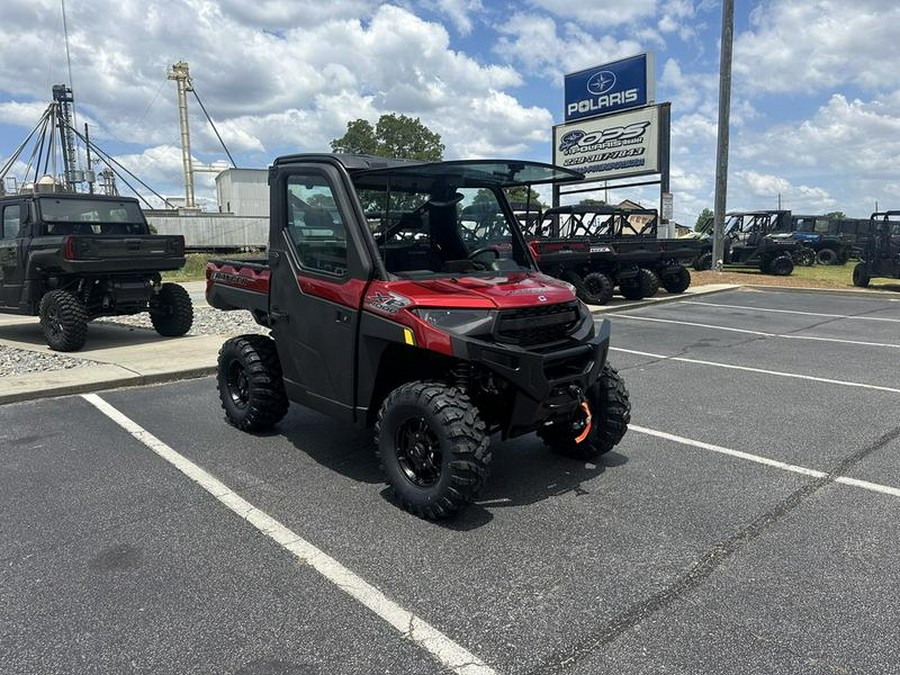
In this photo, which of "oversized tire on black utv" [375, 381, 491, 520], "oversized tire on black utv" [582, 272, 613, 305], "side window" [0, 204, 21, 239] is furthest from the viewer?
"oversized tire on black utv" [582, 272, 613, 305]

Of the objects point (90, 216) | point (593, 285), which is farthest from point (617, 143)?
point (90, 216)

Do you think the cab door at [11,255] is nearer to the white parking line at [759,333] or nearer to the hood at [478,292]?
the hood at [478,292]

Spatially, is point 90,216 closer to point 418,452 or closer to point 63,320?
point 63,320

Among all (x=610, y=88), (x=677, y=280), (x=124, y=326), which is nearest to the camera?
(x=124, y=326)

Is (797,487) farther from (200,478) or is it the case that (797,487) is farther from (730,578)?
(200,478)

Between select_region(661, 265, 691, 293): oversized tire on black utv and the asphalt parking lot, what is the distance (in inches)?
438

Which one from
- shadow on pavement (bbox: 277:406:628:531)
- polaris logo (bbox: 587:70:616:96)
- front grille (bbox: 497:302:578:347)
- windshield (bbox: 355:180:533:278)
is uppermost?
polaris logo (bbox: 587:70:616:96)

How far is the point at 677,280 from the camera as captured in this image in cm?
1697

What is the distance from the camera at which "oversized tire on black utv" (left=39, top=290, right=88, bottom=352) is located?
28.9ft

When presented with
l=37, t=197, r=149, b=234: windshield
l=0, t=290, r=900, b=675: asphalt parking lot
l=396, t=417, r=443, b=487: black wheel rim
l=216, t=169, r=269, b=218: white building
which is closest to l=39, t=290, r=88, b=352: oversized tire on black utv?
l=37, t=197, r=149, b=234: windshield

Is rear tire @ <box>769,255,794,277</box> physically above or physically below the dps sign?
below

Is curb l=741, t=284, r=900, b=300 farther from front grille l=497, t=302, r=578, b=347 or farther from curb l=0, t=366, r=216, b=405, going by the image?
curb l=0, t=366, r=216, b=405

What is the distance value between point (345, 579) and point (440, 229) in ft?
8.26

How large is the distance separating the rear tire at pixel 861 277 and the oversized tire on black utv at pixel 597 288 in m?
8.21
